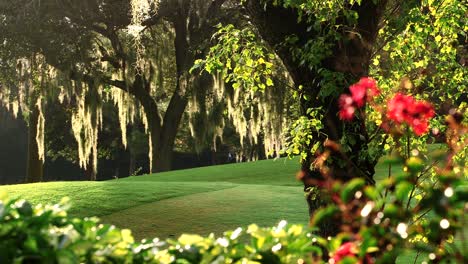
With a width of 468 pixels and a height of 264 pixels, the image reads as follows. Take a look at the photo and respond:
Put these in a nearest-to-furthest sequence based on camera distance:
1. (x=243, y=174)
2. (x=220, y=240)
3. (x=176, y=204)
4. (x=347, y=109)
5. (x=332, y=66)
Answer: (x=220, y=240)
(x=347, y=109)
(x=332, y=66)
(x=176, y=204)
(x=243, y=174)

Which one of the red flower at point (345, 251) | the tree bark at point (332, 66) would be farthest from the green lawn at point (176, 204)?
the red flower at point (345, 251)

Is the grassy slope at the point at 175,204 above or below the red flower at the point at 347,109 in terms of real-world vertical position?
below

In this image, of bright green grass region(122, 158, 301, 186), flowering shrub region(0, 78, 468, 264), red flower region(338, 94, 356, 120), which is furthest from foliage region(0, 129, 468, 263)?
bright green grass region(122, 158, 301, 186)

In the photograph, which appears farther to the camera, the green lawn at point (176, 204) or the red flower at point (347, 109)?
the green lawn at point (176, 204)

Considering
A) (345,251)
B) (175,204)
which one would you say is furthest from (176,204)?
(345,251)

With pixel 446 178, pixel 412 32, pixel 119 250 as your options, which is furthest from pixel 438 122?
pixel 119 250

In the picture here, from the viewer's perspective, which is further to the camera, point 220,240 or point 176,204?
point 176,204

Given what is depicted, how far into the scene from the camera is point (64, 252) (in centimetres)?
245

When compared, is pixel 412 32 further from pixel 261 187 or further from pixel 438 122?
pixel 261 187

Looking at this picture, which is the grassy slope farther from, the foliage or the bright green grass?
the foliage

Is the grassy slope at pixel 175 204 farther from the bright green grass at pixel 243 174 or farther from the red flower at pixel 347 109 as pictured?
the red flower at pixel 347 109

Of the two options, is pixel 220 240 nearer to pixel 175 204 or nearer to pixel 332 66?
pixel 332 66

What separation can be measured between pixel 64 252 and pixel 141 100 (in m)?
20.4

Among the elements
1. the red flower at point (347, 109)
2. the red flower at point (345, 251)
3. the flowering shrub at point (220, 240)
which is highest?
the red flower at point (347, 109)
